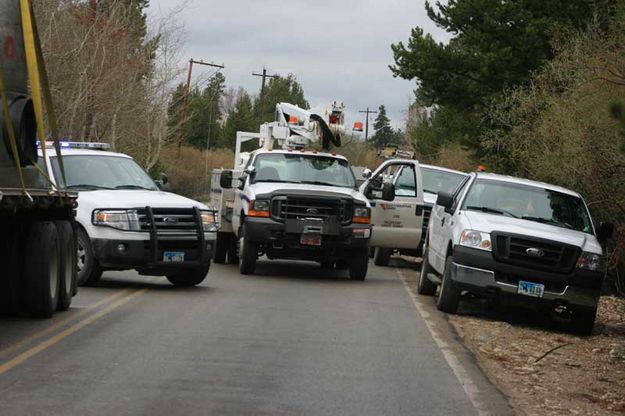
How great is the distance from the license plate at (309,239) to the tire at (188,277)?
95.6 inches

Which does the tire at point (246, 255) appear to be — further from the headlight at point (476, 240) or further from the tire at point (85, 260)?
the headlight at point (476, 240)

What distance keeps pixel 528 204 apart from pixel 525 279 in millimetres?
1919

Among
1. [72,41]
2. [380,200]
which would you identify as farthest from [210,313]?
[72,41]

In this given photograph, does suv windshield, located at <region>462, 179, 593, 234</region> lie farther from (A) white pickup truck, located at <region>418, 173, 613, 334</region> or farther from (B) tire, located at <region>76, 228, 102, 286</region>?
(B) tire, located at <region>76, 228, 102, 286</region>

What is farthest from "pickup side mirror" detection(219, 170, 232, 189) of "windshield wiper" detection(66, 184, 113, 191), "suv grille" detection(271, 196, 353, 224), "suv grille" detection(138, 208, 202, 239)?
"suv grille" detection(138, 208, 202, 239)

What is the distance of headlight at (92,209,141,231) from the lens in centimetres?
1584

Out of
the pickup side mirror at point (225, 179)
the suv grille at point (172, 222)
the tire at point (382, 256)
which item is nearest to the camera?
the suv grille at point (172, 222)

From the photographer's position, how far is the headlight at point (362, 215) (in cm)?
1969

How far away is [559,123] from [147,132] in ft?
66.8

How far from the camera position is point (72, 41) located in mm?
31594

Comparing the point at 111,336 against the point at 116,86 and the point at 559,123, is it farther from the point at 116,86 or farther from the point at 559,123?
the point at 116,86

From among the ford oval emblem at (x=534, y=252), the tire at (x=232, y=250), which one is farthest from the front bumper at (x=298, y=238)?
the ford oval emblem at (x=534, y=252)

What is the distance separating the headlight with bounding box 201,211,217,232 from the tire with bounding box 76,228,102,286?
163 centimetres

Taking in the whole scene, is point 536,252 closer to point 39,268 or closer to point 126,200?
point 126,200
